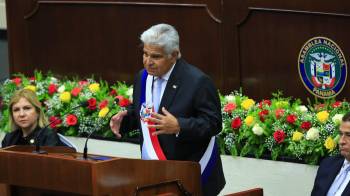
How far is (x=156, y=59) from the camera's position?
5.29 m

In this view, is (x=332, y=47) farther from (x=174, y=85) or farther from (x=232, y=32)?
(x=174, y=85)

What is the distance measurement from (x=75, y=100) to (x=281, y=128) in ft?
7.37

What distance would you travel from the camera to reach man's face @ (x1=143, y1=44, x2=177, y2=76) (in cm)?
526

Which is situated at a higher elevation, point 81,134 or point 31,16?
point 31,16

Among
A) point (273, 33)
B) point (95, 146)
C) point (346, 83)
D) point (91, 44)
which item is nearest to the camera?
point (346, 83)

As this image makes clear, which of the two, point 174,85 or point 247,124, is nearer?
point 174,85

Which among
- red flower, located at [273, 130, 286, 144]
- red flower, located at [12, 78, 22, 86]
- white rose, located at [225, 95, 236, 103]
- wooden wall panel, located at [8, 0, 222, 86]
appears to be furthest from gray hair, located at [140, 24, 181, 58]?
red flower, located at [12, 78, 22, 86]

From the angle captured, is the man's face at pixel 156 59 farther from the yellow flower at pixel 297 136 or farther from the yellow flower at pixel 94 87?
the yellow flower at pixel 94 87

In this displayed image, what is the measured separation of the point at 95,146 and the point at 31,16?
1698 millimetres

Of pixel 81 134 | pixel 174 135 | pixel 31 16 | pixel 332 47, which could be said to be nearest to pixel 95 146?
pixel 81 134

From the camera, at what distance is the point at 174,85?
5.39 meters

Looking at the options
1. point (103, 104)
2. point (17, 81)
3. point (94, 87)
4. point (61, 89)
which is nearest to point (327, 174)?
point (103, 104)

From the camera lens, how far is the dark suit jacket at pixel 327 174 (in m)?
5.62

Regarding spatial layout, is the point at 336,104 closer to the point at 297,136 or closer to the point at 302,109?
the point at 302,109
